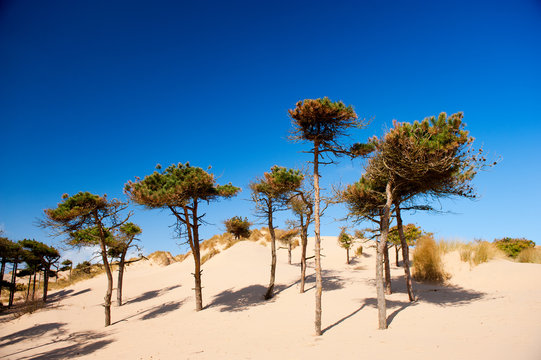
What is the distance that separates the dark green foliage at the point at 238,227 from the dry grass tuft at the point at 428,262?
2614 centimetres

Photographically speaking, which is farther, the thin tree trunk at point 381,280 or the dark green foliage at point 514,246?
the dark green foliage at point 514,246

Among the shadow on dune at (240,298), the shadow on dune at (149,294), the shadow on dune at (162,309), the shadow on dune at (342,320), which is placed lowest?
the shadow on dune at (149,294)

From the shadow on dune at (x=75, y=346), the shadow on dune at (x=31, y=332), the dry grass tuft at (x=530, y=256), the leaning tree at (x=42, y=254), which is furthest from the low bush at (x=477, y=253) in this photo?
the leaning tree at (x=42, y=254)

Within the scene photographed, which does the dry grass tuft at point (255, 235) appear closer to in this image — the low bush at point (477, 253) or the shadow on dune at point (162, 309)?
the shadow on dune at point (162, 309)

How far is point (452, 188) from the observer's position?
1149 centimetres

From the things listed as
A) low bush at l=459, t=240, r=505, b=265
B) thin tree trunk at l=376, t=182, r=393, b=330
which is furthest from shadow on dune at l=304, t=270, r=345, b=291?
low bush at l=459, t=240, r=505, b=265

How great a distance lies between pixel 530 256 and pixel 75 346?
31316 millimetres

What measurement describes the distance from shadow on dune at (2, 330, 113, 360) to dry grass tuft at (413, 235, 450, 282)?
1877 cm

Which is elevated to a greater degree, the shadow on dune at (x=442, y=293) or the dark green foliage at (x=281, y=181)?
the dark green foliage at (x=281, y=181)

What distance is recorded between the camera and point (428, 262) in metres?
17.5

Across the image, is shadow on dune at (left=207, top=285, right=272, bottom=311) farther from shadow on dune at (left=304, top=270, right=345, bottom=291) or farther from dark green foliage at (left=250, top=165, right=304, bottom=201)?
dark green foliage at (left=250, top=165, right=304, bottom=201)

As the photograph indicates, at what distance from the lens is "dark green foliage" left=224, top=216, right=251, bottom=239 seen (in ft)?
132

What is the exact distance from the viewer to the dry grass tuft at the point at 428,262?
17.2m

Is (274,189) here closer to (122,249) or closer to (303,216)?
(303,216)
